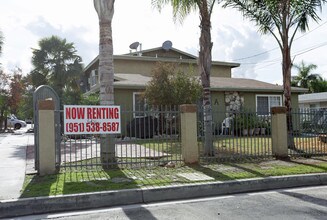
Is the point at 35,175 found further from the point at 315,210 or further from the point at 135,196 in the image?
the point at 315,210

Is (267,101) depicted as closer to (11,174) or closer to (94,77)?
(94,77)

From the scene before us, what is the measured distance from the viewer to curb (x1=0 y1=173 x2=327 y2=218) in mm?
6395

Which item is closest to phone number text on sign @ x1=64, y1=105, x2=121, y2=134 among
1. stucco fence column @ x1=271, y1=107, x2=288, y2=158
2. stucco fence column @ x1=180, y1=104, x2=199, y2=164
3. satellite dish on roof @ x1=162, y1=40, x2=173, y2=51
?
stucco fence column @ x1=180, y1=104, x2=199, y2=164

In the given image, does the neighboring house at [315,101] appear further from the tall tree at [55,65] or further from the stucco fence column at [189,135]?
the stucco fence column at [189,135]

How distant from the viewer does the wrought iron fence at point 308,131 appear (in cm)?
1264

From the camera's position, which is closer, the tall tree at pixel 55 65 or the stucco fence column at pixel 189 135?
the stucco fence column at pixel 189 135

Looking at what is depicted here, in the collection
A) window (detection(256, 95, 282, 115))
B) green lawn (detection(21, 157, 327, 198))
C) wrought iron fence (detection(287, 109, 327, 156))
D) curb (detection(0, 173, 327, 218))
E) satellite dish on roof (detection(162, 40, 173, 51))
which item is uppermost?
satellite dish on roof (detection(162, 40, 173, 51))

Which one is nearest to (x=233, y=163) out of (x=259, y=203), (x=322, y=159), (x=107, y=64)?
(x=322, y=159)

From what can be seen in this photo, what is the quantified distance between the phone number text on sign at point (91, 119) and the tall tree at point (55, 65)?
19229mm

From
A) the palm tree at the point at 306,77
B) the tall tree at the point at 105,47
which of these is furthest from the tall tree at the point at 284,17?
the palm tree at the point at 306,77

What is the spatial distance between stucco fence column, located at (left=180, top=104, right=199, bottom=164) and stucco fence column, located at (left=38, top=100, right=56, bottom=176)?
3.62 metres

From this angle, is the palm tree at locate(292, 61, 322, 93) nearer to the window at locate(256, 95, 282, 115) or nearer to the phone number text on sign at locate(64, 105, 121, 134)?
the window at locate(256, 95, 282, 115)

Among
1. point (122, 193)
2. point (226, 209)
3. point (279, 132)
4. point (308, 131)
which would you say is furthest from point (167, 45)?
point (226, 209)

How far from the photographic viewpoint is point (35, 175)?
880cm
